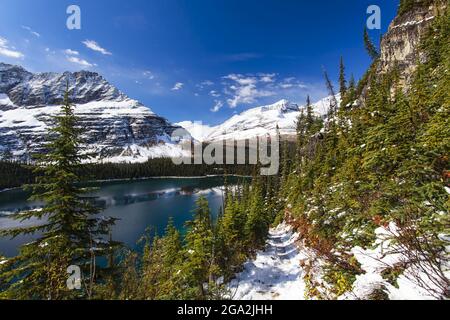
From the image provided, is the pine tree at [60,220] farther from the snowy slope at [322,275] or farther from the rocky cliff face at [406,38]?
the rocky cliff face at [406,38]

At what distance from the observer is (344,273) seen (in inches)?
323

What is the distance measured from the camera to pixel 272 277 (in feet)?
54.1

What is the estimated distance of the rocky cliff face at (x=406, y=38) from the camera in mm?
33406

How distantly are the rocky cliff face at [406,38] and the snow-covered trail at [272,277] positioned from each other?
100 feet

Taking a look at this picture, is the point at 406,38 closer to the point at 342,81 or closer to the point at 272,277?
the point at 342,81

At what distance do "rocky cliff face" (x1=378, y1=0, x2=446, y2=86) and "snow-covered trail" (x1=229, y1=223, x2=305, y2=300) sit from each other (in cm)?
3049

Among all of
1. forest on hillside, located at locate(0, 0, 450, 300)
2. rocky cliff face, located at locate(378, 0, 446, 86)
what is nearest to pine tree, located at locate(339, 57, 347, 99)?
rocky cliff face, located at locate(378, 0, 446, 86)

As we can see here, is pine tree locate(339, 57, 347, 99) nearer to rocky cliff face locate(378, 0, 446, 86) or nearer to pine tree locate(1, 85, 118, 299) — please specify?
rocky cliff face locate(378, 0, 446, 86)

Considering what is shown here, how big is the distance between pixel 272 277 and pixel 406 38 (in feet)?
148

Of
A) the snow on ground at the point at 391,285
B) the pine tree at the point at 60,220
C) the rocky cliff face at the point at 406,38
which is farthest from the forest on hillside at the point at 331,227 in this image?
the rocky cliff face at the point at 406,38

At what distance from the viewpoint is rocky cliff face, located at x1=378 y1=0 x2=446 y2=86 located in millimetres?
33406

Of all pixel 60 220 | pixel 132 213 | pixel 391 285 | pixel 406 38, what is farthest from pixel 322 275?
pixel 132 213

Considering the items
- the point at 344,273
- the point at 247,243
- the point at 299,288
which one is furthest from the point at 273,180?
the point at 344,273
